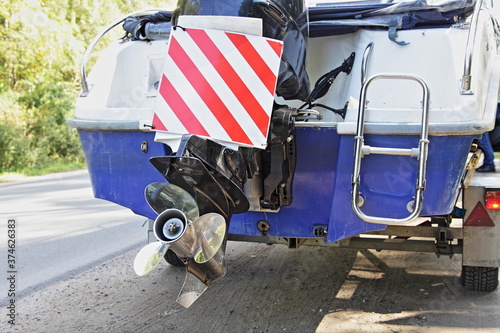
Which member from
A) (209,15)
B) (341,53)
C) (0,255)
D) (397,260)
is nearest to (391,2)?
(341,53)

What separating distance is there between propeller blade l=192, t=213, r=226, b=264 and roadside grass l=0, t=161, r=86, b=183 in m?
11.6

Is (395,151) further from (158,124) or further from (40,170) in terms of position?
(40,170)

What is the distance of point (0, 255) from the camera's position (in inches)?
246

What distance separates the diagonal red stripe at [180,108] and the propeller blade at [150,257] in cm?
65

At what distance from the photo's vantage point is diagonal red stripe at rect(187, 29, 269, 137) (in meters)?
3.36

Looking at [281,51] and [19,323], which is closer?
[281,51]

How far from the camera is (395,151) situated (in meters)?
3.38

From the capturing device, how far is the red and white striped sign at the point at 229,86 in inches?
132

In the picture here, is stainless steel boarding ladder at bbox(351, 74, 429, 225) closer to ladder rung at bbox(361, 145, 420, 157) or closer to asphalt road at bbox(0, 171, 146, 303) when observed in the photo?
ladder rung at bbox(361, 145, 420, 157)

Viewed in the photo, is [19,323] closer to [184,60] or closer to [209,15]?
[184,60]

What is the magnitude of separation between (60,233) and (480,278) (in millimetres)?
4803

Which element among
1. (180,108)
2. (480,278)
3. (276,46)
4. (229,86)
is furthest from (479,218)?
(180,108)

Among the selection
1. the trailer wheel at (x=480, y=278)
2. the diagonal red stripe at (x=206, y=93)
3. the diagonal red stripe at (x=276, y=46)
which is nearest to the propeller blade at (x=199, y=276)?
the diagonal red stripe at (x=206, y=93)

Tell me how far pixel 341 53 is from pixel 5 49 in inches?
536
